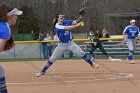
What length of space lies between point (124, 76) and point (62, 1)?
4662cm

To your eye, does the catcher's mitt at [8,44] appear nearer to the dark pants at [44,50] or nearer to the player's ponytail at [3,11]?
the player's ponytail at [3,11]

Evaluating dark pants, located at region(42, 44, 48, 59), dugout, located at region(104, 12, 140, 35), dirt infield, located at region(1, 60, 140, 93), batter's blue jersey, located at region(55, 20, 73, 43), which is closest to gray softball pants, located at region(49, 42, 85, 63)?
batter's blue jersey, located at region(55, 20, 73, 43)

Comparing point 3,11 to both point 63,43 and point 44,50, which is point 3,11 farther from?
point 44,50

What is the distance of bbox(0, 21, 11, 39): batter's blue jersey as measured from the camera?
6779mm

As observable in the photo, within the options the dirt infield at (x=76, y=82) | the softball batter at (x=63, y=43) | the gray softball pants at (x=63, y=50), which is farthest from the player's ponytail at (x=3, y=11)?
the gray softball pants at (x=63, y=50)

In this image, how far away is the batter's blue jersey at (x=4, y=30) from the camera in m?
6.78

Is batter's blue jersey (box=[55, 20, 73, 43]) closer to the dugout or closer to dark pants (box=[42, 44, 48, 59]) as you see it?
dark pants (box=[42, 44, 48, 59])

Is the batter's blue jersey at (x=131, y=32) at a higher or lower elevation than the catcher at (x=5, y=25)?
lower

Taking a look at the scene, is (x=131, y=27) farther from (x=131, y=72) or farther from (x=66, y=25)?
(x=66, y=25)

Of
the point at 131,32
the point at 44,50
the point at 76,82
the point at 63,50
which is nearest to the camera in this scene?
the point at 76,82

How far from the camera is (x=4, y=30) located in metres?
6.84

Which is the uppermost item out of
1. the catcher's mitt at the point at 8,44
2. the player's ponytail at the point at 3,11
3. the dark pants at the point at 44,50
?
the player's ponytail at the point at 3,11

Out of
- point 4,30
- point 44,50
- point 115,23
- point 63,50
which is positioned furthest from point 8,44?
point 115,23

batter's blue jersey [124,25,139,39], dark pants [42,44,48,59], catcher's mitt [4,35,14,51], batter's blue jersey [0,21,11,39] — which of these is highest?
batter's blue jersey [0,21,11,39]
